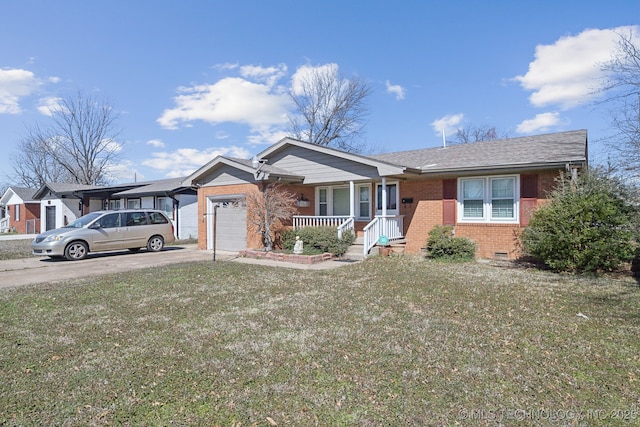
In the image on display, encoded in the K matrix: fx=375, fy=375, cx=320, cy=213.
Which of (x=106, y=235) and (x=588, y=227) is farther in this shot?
(x=106, y=235)

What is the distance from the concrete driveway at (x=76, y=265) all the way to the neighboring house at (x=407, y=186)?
2196mm

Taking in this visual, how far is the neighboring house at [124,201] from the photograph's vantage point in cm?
2064

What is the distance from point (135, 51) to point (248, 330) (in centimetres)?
1352

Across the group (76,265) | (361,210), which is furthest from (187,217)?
(361,210)

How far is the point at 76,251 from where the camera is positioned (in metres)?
12.5

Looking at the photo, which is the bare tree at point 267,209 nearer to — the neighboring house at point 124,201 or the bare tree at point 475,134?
the neighboring house at point 124,201

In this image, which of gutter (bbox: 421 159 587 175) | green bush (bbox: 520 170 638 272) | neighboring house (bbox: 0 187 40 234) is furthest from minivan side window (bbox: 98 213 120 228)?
neighboring house (bbox: 0 187 40 234)

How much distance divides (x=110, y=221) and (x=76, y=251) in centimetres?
153

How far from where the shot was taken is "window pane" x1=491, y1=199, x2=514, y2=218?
450 inches

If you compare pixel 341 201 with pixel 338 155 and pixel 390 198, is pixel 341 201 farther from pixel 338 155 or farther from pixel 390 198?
pixel 338 155

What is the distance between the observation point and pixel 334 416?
2.95 meters

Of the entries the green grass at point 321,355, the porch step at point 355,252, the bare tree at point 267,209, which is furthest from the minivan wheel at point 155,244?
the porch step at point 355,252

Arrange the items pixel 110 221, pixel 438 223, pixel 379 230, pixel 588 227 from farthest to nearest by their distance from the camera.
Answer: pixel 110 221 < pixel 438 223 < pixel 379 230 < pixel 588 227

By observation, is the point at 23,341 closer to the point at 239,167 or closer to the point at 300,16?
the point at 239,167
